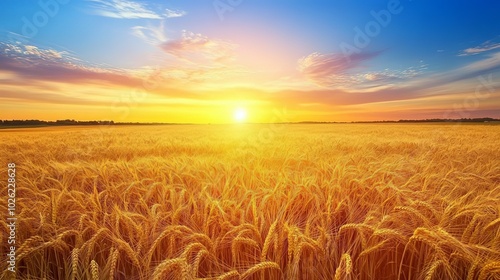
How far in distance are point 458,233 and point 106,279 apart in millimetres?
2435

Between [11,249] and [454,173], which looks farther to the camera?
[454,173]

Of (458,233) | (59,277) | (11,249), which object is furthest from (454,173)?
(11,249)

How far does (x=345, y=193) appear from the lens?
2.60m

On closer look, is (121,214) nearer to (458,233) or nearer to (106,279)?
(106,279)

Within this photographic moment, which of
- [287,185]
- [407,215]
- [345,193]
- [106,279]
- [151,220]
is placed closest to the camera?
[106,279]

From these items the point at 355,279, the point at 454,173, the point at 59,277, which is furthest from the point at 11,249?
the point at 454,173

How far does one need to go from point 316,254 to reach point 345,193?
110 cm

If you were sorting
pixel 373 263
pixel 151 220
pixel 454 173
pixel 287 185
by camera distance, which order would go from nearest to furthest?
pixel 373 263, pixel 151 220, pixel 287 185, pixel 454 173

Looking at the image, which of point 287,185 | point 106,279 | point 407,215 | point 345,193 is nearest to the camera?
point 106,279

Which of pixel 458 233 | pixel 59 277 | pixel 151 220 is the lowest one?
pixel 59 277

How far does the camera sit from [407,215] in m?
2.10

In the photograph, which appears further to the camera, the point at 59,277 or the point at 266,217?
the point at 266,217

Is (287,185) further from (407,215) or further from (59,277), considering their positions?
(59,277)

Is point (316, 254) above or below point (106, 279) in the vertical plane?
above
